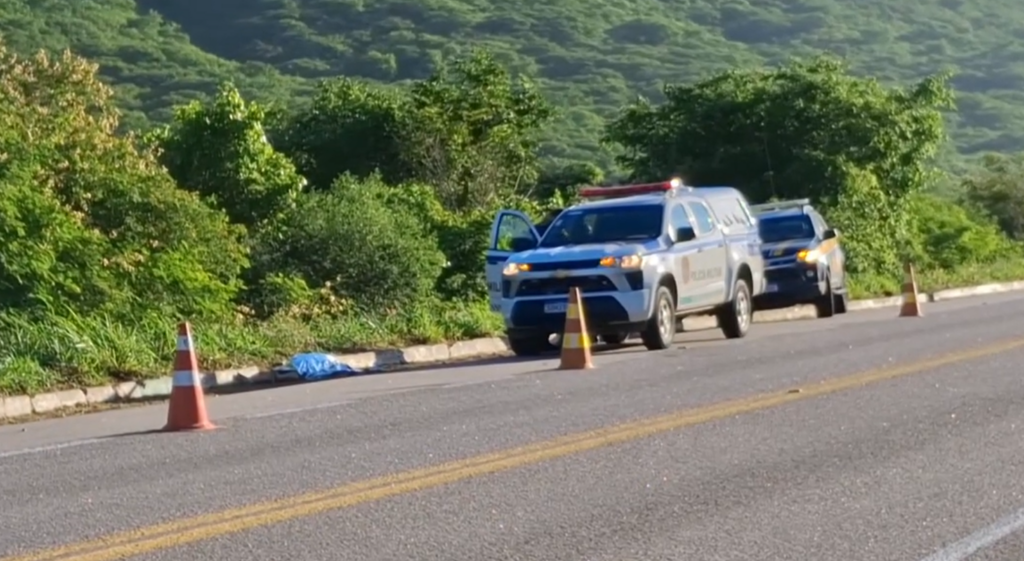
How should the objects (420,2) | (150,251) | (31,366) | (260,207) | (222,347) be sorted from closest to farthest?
(31,366)
(222,347)
(150,251)
(260,207)
(420,2)

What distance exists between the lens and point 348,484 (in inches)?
387

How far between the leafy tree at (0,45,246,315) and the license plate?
3.91m

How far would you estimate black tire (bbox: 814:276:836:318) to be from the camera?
1045 inches

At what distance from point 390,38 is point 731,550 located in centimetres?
12575

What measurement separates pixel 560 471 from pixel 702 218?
36.5ft

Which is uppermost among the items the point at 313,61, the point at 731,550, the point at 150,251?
the point at 313,61

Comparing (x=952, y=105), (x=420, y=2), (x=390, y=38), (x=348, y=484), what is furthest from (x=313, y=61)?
(x=348, y=484)

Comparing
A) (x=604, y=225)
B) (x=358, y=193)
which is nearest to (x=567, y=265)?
(x=604, y=225)

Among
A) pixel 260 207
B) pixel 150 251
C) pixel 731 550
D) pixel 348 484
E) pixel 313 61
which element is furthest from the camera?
pixel 313 61

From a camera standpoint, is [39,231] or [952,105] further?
[952,105]

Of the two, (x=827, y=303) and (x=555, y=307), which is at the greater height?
(x=555, y=307)

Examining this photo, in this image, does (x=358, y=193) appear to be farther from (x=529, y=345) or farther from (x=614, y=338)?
(x=529, y=345)

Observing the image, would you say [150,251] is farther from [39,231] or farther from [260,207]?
[260,207]

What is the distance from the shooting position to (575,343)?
16938 mm
